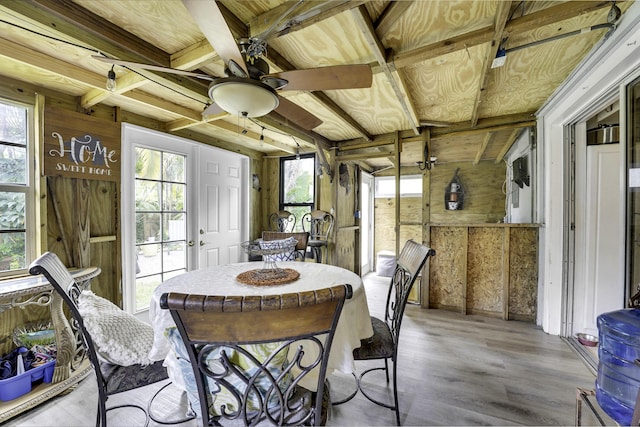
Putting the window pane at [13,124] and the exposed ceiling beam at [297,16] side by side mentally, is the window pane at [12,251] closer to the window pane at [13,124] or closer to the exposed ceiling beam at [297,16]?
the window pane at [13,124]

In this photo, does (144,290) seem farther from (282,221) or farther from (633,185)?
(633,185)

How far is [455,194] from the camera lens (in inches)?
191

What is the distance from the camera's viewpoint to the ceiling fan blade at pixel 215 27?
3.20ft

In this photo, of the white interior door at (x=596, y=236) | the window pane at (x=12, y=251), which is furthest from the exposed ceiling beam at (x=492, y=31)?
the window pane at (x=12, y=251)

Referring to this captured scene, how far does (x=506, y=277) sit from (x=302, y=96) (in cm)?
294

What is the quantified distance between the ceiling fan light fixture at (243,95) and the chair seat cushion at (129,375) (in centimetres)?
139

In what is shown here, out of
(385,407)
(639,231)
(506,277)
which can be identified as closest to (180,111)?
(385,407)

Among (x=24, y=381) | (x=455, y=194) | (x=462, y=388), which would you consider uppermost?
(x=455, y=194)

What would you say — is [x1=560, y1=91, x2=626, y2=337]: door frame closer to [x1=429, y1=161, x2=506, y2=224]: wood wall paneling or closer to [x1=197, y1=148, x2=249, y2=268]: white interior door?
[x1=429, y1=161, x2=506, y2=224]: wood wall paneling

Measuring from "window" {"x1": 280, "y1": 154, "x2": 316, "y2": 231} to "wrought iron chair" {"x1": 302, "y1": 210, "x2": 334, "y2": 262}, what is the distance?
16 cm

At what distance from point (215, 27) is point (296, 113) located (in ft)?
2.79

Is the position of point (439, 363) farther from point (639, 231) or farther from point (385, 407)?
point (639, 231)

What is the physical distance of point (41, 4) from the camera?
1244 mm

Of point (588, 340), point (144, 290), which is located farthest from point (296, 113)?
point (588, 340)
